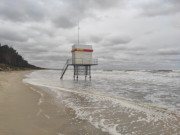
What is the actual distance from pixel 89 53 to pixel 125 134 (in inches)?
824

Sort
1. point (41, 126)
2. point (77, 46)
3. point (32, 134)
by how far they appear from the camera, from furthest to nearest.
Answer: point (77, 46) → point (41, 126) → point (32, 134)

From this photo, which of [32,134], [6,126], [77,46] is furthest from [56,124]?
[77,46]

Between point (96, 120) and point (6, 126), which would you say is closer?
point (6, 126)

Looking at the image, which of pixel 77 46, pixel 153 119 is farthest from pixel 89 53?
pixel 153 119

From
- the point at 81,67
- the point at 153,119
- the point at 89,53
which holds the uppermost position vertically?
the point at 89,53

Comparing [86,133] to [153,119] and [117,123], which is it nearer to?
[117,123]

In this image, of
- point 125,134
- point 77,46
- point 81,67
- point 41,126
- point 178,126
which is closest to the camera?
point 125,134

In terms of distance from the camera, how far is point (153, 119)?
5066mm

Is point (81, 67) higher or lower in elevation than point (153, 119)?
higher

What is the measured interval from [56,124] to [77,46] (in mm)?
19800

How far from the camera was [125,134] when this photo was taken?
376 centimetres

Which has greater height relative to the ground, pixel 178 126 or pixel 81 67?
pixel 81 67

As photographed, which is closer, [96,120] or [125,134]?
[125,134]

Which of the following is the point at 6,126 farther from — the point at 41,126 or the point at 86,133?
the point at 86,133
